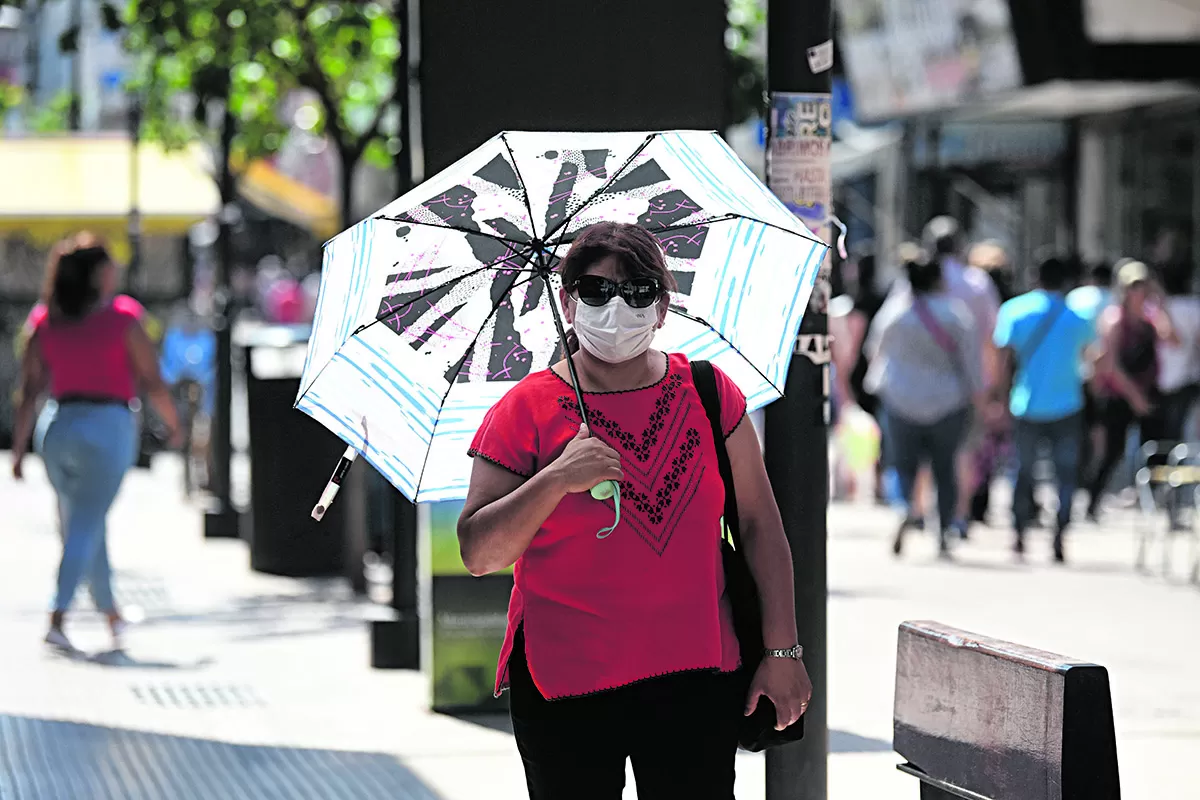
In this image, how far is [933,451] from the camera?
43.4ft

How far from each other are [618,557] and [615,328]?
0.43 metres

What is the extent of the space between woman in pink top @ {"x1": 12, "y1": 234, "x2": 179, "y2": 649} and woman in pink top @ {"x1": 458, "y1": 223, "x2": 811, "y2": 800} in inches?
244

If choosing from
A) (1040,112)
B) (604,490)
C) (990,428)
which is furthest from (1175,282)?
(604,490)

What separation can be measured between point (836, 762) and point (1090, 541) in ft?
25.0

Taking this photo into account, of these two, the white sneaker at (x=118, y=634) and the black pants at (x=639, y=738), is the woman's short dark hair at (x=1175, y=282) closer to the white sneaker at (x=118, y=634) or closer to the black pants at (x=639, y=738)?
the white sneaker at (x=118, y=634)

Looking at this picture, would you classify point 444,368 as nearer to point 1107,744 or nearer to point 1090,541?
point 1107,744

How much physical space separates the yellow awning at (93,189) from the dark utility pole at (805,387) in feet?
66.9

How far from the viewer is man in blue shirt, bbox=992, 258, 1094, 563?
13.3 meters

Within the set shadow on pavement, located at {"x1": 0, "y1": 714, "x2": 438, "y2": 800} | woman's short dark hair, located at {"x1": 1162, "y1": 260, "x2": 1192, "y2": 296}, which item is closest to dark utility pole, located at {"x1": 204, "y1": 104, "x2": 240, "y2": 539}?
shadow on pavement, located at {"x1": 0, "y1": 714, "x2": 438, "y2": 800}

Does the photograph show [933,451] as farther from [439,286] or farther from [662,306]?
[662,306]

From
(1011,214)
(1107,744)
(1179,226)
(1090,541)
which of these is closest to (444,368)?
(1107,744)

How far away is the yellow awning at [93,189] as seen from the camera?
26.0m

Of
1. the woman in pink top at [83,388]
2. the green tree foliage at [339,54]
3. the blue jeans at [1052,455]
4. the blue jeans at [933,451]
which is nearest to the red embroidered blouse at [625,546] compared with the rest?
the woman in pink top at [83,388]

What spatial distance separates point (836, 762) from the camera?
24.2ft
